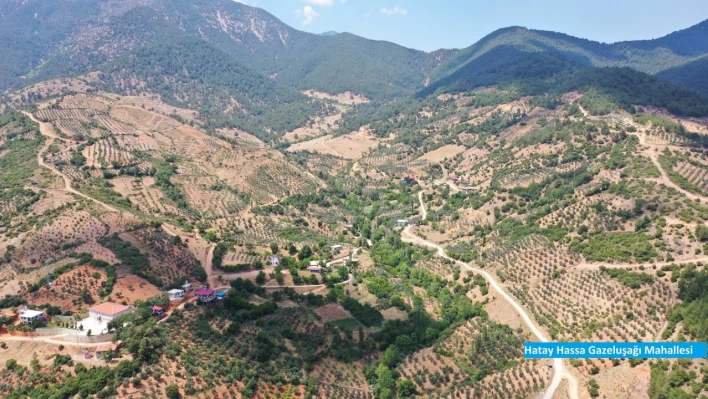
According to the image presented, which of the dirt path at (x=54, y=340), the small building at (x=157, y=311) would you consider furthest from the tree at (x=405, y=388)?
the dirt path at (x=54, y=340)

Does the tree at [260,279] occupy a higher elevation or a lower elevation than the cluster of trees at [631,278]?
lower

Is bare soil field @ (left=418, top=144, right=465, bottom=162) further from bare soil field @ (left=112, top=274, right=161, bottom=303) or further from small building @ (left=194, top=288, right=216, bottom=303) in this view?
bare soil field @ (left=112, top=274, right=161, bottom=303)

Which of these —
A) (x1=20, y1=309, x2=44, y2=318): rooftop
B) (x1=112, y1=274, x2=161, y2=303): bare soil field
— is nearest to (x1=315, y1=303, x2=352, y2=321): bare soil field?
(x1=112, y1=274, x2=161, y2=303): bare soil field

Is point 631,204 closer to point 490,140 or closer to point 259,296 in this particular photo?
point 259,296

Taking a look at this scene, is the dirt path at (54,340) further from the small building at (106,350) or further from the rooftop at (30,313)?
the rooftop at (30,313)

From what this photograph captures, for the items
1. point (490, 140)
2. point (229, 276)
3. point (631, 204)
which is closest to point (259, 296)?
point (229, 276)
